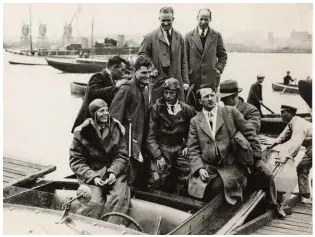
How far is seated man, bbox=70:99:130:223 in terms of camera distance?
4918 mm

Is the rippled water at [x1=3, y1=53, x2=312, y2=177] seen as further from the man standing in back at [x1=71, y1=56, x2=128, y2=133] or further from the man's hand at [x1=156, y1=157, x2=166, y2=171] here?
the man's hand at [x1=156, y1=157, x2=166, y2=171]

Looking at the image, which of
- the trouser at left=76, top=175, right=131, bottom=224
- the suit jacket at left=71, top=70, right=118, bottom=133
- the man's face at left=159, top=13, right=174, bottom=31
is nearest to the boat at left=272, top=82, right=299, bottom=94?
the man's face at left=159, top=13, right=174, bottom=31

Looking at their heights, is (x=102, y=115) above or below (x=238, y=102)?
below

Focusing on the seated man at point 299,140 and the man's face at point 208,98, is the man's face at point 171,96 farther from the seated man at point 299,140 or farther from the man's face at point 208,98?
the seated man at point 299,140

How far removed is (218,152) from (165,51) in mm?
1224

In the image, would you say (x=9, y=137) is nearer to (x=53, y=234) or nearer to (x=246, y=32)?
(x=53, y=234)

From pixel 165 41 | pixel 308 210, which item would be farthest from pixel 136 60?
pixel 308 210

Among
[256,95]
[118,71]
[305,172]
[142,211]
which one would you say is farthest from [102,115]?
[305,172]

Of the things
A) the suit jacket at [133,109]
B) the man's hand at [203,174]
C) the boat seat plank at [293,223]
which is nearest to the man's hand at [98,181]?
the suit jacket at [133,109]

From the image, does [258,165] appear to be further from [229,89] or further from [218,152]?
[229,89]

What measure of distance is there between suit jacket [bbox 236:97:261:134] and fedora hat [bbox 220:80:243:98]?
158 mm

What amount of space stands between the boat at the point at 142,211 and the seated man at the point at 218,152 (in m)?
0.12

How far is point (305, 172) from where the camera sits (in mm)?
5094

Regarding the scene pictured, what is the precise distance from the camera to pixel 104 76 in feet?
16.9
